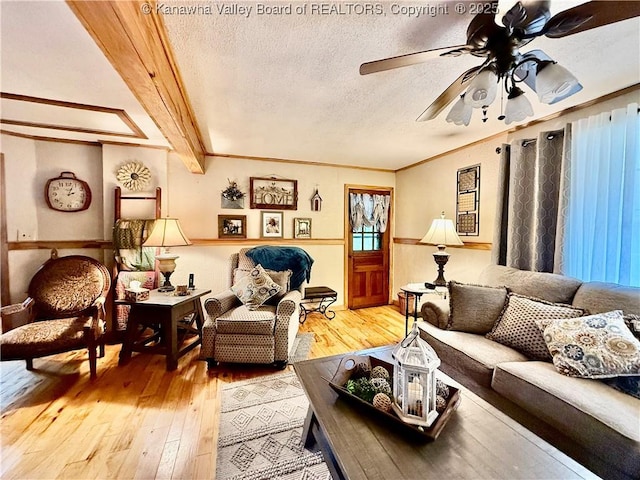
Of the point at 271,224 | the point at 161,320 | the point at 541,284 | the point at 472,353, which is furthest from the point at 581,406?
the point at 271,224

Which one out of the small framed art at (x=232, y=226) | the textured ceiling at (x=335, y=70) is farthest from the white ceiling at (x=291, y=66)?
the small framed art at (x=232, y=226)

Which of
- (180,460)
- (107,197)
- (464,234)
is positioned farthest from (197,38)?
(464,234)

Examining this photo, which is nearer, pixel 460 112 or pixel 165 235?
pixel 460 112

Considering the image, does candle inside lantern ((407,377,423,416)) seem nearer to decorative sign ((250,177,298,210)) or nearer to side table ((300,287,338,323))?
side table ((300,287,338,323))

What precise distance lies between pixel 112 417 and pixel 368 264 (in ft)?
11.8

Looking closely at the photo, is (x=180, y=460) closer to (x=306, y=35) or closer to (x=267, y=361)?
(x=267, y=361)

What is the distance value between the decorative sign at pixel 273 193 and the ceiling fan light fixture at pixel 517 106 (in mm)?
2925

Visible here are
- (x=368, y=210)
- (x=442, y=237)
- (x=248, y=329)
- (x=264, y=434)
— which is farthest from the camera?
(x=368, y=210)

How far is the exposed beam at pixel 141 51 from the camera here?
3.26 ft

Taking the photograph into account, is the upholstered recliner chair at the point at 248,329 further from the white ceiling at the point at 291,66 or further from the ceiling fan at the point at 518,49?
the ceiling fan at the point at 518,49

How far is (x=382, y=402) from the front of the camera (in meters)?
1.13

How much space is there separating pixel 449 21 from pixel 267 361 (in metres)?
2.62

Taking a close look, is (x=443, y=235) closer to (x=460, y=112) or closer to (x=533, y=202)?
(x=533, y=202)

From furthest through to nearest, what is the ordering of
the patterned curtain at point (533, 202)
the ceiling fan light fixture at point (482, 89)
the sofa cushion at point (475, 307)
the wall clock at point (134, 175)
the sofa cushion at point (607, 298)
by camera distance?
the wall clock at point (134, 175)
the patterned curtain at point (533, 202)
the sofa cushion at point (475, 307)
the sofa cushion at point (607, 298)
the ceiling fan light fixture at point (482, 89)
